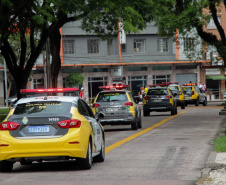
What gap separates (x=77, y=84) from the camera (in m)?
64.0

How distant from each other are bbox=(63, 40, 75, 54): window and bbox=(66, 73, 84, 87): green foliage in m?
3.24

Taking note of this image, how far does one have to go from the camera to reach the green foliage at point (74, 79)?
6325 cm

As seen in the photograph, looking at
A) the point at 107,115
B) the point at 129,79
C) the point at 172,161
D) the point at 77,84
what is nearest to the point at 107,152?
the point at 172,161

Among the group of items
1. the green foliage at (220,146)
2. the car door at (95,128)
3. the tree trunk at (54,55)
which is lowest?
the green foliage at (220,146)

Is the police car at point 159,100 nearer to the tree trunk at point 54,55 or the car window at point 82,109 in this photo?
the tree trunk at point 54,55

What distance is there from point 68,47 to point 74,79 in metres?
4.51

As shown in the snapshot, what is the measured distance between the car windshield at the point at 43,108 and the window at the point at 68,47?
54.7m

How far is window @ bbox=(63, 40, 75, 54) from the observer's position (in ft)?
216

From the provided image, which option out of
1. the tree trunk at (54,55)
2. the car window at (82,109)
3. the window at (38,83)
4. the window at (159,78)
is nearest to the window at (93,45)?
the window at (38,83)

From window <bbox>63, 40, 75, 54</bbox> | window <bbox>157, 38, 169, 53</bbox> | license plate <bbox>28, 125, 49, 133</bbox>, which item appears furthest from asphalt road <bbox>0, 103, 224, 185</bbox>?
window <bbox>157, 38, 169, 53</bbox>

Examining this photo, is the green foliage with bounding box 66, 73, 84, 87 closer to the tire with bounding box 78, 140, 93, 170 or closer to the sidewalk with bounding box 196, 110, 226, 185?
the sidewalk with bounding box 196, 110, 226, 185

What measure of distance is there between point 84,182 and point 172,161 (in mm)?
3179

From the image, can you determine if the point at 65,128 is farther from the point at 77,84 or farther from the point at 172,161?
the point at 77,84

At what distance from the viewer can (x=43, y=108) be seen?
1138 centimetres
